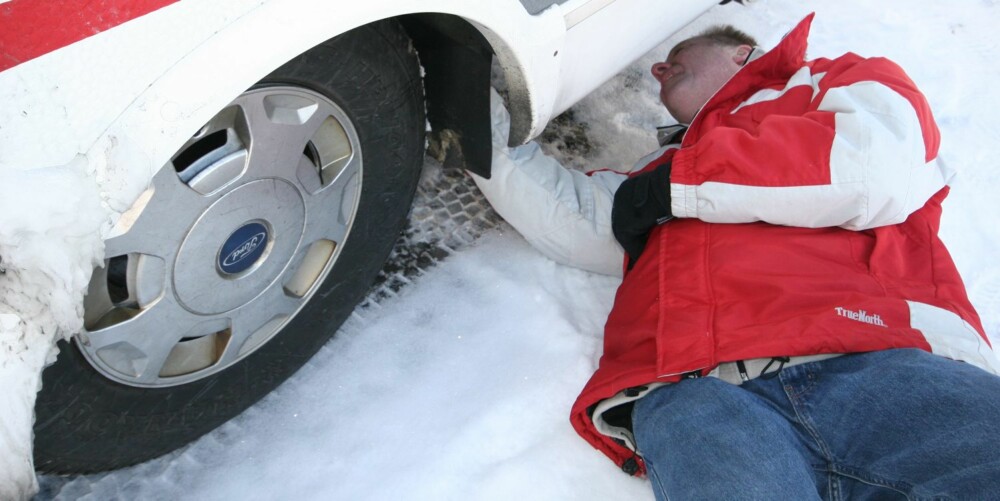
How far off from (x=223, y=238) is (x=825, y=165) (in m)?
1.29

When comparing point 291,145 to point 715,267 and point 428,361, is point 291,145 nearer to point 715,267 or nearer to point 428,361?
point 428,361

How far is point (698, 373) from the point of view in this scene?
1.79m

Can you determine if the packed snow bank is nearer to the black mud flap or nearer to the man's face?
the black mud flap

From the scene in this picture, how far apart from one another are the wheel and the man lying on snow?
65cm

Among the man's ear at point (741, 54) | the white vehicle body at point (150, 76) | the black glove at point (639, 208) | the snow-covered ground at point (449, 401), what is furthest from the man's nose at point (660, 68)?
the white vehicle body at point (150, 76)

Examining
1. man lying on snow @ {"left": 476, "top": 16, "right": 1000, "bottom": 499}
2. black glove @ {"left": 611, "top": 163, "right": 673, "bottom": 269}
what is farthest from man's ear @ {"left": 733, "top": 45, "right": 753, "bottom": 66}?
black glove @ {"left": 611, "top": 163, "right": 673, "bottom": 269}

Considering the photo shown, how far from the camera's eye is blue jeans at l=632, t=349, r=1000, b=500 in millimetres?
1531

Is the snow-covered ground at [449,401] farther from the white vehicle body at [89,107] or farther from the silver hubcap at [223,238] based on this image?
the white vehicle body at [89,107]

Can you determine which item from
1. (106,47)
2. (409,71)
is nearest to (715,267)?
(409,71)

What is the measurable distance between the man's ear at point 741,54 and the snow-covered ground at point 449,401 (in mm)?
537

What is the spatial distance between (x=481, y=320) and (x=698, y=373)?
634 millimetres

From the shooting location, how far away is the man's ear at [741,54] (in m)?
2.43

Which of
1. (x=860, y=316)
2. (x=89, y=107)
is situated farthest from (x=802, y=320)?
(x=89, y=107)

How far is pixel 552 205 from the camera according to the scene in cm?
225
